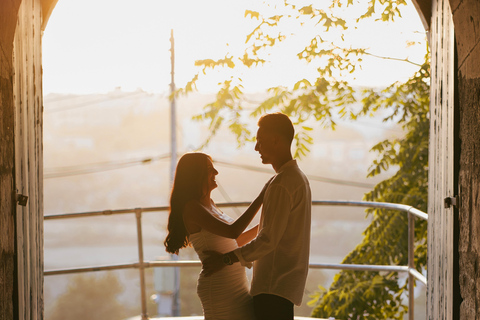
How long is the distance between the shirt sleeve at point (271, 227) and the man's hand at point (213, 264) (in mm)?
106

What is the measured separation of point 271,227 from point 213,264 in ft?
0.99

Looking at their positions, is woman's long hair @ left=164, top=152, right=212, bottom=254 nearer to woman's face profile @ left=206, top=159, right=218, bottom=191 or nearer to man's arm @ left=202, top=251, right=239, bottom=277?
woman's face profile @ left=206, top=159, right=218, bottom=191

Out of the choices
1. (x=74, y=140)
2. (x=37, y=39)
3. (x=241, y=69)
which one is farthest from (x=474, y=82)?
(x=74, y=140)

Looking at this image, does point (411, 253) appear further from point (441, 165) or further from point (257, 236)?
point (257, 236)

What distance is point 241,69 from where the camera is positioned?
25.1 feet

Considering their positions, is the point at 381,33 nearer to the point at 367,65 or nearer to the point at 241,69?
the point at 367,65

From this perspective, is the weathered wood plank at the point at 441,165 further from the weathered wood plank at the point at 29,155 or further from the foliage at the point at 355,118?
the foliage at the point at 355,118

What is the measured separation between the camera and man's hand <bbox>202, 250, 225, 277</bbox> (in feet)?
7.98

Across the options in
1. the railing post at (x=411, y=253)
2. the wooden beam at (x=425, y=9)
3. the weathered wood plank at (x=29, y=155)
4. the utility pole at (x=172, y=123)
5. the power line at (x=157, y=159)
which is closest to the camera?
the weathered wood plank at (x=29, y=155)

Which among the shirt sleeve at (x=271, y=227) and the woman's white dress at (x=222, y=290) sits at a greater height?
the shirt sleeve at (x=271, y=227)

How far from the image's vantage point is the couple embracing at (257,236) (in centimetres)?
236

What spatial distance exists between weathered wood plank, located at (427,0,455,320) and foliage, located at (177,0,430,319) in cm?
394

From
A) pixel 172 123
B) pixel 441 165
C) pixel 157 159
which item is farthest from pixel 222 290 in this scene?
pixel 157 159

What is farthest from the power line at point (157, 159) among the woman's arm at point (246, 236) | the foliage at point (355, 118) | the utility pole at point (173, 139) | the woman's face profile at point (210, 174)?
the woman's face profile at point (210, 174)
